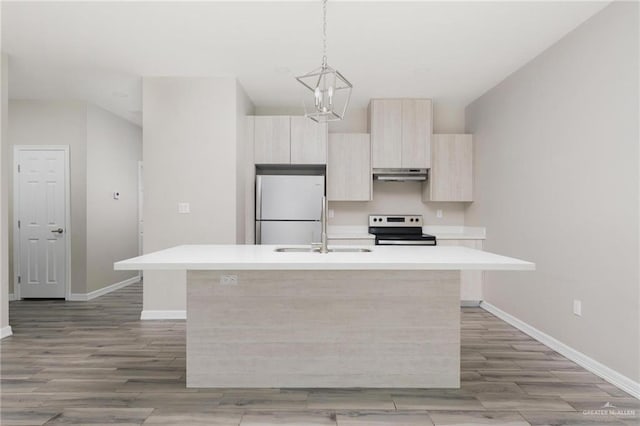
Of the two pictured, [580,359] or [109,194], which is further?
[109,194]

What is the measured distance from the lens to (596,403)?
2.33 meters

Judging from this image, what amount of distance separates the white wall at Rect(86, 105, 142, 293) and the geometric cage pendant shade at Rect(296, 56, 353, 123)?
287cm

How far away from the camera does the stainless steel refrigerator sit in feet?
15.1

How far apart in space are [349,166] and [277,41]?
1.99m

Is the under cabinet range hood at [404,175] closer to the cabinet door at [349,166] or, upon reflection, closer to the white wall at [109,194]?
the cabinet door at [349,166]

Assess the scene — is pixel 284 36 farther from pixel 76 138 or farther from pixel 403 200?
pixel 76 138

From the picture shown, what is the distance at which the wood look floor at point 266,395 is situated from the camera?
2.16m

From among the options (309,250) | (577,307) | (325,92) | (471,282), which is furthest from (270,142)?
(577,307)

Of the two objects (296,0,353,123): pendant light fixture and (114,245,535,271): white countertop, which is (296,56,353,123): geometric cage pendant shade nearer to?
(296,0,353,123): pendant light fixture

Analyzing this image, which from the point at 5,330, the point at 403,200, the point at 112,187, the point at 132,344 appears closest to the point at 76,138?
the point at 112,187

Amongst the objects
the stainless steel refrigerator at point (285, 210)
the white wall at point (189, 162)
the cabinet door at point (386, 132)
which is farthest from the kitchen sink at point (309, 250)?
the cabinet door at point (386, 132)

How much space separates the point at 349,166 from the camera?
4969 mm

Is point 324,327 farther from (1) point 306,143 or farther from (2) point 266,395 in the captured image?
(1) point 306,143

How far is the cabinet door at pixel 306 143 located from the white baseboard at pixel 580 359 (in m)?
2.68
